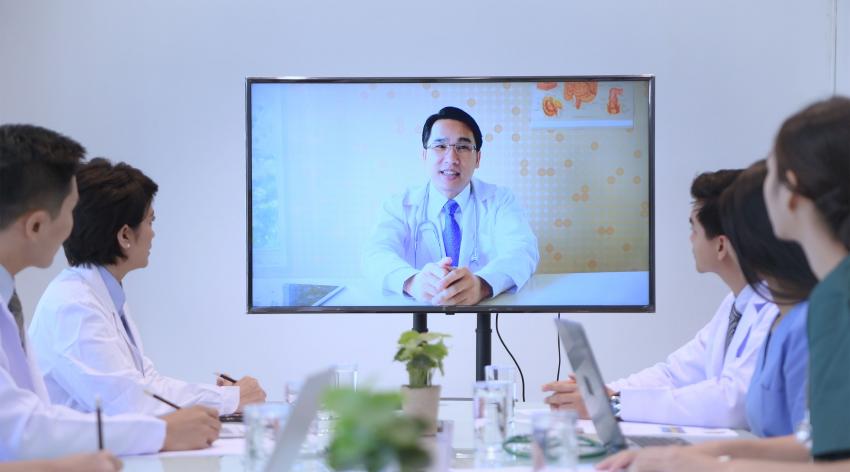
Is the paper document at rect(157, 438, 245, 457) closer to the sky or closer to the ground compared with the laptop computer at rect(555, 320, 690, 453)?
closer to the ground

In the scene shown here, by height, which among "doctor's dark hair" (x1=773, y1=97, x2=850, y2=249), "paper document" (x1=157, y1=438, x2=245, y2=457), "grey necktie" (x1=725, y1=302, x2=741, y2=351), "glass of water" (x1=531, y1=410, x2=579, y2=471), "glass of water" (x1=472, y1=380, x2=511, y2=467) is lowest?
"paper document" (x1=157, y1=438, x2=245, y2=457)

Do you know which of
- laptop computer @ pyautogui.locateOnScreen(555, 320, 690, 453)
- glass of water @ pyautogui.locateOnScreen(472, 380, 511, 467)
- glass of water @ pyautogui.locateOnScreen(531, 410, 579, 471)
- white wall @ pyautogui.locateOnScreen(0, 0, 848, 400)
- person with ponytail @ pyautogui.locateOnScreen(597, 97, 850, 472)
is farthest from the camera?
white wall @ pyautogui.locateOnScreen(0, 0, 848, 400)

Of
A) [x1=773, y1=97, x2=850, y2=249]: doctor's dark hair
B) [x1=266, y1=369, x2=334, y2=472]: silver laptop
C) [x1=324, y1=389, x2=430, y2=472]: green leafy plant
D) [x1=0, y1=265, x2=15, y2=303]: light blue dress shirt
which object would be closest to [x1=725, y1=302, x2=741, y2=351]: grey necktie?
[x1=773, y1=97, x2=850, y2=249]: doctor's dark hair

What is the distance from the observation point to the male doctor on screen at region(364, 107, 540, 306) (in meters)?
3.91

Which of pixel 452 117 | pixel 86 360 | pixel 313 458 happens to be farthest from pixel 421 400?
pixel 452 117

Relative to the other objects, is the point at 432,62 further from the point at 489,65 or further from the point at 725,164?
the point at 725,164

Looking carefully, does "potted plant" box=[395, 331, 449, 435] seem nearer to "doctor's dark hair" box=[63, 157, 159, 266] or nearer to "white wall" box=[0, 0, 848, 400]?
"doctor's dark hair" box=[63, 157, 159, 266]

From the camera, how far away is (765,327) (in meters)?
2.62

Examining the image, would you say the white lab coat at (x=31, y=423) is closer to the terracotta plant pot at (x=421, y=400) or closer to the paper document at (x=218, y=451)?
the paper document at (x=218, y=451)

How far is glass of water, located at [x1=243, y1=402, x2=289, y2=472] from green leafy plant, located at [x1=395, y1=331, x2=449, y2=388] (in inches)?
21.9

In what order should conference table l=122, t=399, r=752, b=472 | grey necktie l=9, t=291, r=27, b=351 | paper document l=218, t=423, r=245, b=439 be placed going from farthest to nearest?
paper document l=218, t=423, r=245, b=439 → grey necktie l=9, t=291, r=27, b=351 → conference table l=122, t=399, r=752, b=472

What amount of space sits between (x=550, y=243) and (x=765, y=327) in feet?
4.53

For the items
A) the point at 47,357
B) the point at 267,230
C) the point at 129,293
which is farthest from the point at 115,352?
the point at 129,293

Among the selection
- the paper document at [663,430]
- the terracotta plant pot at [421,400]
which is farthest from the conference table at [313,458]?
the terracotta plant pot at [421,400]
